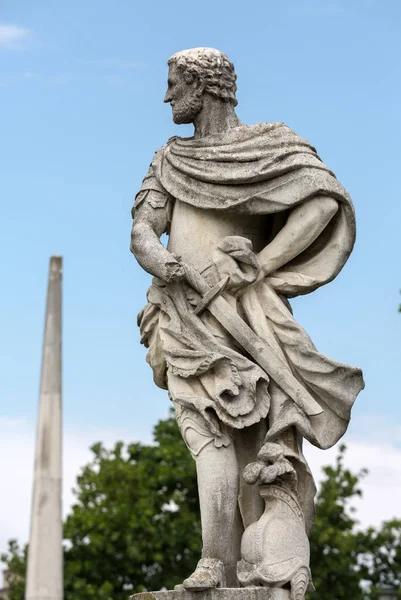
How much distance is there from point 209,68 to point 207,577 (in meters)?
3.75

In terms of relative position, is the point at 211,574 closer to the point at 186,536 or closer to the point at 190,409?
the point at 190,409

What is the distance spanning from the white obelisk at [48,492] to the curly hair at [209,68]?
2571 mm

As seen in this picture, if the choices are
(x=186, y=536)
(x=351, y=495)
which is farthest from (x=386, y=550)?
(x=186, y=536)

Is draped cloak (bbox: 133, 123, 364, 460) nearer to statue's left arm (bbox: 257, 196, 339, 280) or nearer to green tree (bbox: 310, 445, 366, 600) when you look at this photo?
statue's left arm (bbox: 257, 196, 339, 280)

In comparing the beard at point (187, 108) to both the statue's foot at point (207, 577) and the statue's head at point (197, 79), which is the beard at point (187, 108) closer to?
the statue's head at point (197, 79)

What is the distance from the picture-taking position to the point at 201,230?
11.5 metres

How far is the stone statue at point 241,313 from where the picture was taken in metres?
10.8

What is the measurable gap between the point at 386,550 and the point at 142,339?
26885mm

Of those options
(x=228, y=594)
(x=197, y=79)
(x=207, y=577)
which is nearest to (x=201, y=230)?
(x=197, y=79)

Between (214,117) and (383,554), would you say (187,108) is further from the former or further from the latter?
(383,554)

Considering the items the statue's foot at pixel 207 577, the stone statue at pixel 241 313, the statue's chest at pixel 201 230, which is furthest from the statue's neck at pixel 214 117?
the statue's foot at pixel 207 577

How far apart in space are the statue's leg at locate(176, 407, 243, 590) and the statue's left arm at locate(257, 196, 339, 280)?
49.7 inches

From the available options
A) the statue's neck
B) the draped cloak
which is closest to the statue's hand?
the draped cloak

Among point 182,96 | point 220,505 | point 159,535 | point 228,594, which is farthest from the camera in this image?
point 159,535
